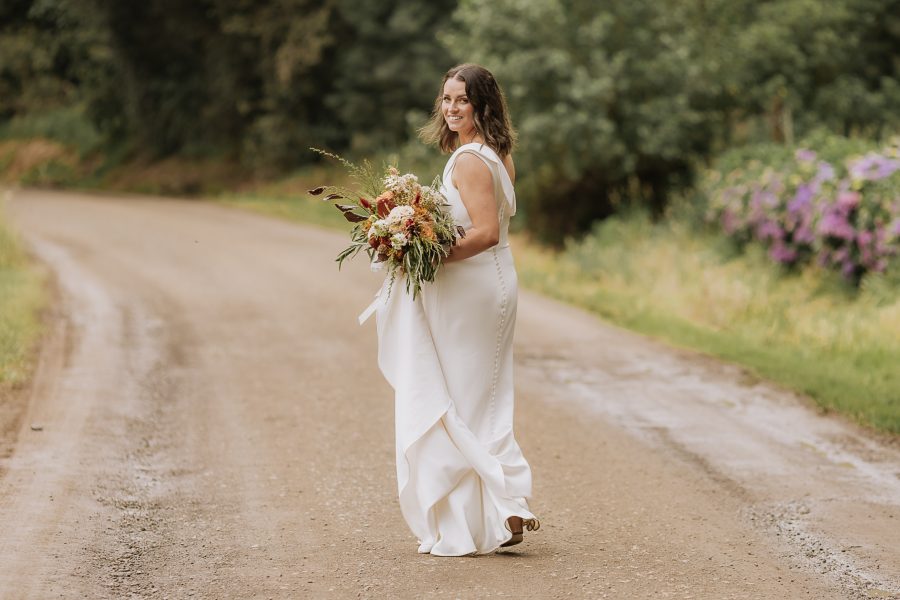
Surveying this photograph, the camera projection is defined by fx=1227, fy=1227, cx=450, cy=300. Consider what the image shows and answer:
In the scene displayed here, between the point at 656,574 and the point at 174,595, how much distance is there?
6.77 feet

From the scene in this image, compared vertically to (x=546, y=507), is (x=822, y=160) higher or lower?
higher

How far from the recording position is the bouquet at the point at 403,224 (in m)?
5.26

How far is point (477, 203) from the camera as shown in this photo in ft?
17.4

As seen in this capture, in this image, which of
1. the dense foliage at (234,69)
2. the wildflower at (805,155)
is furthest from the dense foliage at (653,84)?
the dense foliage at (234,69)

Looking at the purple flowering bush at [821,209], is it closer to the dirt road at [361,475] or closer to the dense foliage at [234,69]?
the dirt road at [361,475]

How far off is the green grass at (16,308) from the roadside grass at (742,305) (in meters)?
6.08

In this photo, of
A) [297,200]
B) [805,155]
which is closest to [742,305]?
[805,155]

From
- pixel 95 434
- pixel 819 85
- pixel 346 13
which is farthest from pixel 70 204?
pixel 95 434

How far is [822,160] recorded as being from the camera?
14531mm

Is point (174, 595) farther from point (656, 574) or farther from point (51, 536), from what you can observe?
point (656, 574)

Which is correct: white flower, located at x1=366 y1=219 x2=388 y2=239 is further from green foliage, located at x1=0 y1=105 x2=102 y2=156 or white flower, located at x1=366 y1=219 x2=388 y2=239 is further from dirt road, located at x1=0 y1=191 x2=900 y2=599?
green foliage, located at x1=0 y1=105 x2=102 y2=156

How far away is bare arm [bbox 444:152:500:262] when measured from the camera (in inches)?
209

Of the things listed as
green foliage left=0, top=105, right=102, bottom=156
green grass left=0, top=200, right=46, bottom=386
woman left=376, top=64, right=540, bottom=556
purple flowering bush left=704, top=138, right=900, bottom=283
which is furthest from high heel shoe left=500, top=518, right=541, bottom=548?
green foliage left=0, top=105, right=102, bottom=156

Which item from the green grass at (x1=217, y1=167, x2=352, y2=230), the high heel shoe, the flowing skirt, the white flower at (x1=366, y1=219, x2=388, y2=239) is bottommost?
the green grass at (x1=217, y1=167, x2=352, y2=230)
